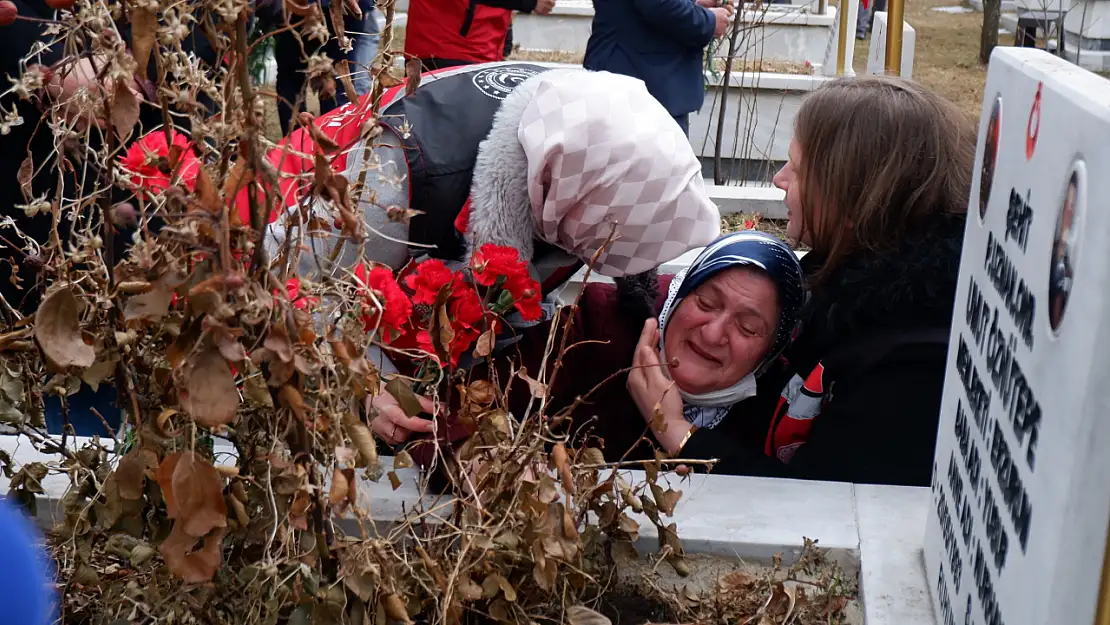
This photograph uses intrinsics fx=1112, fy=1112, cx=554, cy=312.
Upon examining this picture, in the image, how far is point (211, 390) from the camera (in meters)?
1.09

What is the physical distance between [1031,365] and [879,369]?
984 mm

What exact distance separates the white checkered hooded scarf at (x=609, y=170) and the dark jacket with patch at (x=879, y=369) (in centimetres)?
32

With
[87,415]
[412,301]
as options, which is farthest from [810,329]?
[87,415]

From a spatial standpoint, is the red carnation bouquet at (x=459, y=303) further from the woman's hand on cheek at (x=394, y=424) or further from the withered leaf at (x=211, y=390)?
the withered leaf at (x=211, y=390)

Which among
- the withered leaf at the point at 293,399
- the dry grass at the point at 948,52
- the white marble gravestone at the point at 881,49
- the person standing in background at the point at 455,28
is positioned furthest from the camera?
the dry grass at the point at 948,52

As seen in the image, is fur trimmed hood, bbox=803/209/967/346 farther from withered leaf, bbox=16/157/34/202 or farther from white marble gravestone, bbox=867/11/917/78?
white marble gravestone, bbox=867/11/917/78

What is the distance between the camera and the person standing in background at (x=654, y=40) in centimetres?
440

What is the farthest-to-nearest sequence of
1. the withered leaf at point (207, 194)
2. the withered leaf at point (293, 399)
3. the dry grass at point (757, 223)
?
the dry grass at point (757, 223), the withered leaf at point (293, 399), the withered leaf at point (207, 194)

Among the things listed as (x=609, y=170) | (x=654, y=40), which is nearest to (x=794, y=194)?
(x=609, y=170)

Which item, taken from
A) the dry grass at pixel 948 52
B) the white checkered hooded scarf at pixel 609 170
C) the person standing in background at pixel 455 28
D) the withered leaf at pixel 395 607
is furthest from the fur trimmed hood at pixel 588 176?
the dry grass at pixel 948 52

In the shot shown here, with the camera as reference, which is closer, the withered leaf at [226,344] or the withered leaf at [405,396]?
the withered leaf at [226,344]

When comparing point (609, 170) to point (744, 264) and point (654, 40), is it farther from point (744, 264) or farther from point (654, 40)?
point (654, 40)

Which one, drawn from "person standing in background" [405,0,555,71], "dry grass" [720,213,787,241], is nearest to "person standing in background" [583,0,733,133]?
"person standing in background" [405,0,555,71]

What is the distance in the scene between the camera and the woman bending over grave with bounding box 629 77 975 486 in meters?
2.04
